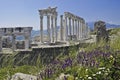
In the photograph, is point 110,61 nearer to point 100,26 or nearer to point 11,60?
point 11,60

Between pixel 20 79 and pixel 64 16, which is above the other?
pixel 64 16

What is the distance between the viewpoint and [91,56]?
941 cm

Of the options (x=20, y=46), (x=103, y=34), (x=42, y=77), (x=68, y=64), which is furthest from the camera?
(x=20, y=46)

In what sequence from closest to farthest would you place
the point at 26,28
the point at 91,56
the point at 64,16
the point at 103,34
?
the point at 91,56, the point at 103,34, the point at 26,28, the point at 64,16

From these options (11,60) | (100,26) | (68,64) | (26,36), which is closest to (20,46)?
(26,36)

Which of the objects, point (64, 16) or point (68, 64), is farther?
point (64, 16)

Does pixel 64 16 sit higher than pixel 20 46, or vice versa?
pixel 64 16

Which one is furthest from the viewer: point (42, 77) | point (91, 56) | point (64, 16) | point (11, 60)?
point (64, 16)

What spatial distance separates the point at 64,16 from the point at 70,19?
1.69 meters

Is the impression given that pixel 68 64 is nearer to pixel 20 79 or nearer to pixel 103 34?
pixel 20 79

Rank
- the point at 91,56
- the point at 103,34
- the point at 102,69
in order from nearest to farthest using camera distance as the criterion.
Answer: the point at 102,69 < the point at 91,56 < the point at 103,34

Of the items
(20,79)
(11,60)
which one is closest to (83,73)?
(20,79)

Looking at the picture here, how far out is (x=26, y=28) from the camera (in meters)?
42.8

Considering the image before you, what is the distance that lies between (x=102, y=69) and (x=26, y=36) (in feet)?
120
